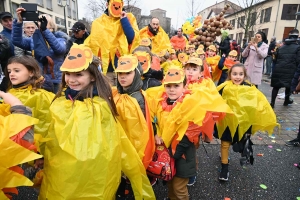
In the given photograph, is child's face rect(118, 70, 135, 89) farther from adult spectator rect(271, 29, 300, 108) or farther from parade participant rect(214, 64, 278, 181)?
adult spectator rect(271, 29, 300, 108)

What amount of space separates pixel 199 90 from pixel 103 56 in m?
1.85

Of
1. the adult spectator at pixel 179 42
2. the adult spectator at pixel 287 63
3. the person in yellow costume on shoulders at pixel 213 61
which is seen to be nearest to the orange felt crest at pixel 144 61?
the person in yellow costume on shoulders at pixel 213 61

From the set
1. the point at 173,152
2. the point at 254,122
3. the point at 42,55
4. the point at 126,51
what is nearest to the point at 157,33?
the point at 126,51

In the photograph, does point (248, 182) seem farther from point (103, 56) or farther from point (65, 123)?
point (103, 56)

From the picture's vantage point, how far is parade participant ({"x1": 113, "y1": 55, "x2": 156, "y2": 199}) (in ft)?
6.88

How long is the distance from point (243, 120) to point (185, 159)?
1099 millimetres

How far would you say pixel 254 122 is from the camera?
9.45 feet

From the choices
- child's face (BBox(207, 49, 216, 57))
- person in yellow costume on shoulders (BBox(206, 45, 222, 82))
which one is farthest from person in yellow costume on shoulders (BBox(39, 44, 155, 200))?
child's face (BBox(207, 49, 216, 57))

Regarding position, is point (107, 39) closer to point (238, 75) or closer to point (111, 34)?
point (111, 34)

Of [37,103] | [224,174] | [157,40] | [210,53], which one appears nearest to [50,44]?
[37,103]

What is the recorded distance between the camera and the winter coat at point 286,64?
5.88 meters

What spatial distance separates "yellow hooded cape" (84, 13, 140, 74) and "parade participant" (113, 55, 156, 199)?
138cm

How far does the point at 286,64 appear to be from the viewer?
5.97 m

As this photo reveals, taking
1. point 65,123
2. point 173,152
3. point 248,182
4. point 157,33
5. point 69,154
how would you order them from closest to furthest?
point 69,154, point 65,123, point 173,152, point 248,182, point 157,33
